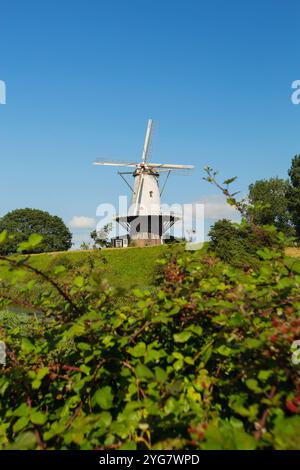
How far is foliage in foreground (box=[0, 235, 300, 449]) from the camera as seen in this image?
127 cm

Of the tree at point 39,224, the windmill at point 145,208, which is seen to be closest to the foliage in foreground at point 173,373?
the windmill at point 145,208

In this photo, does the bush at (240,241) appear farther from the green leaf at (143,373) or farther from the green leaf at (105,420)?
the green leaf at (105,420)

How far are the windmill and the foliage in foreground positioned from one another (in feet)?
116

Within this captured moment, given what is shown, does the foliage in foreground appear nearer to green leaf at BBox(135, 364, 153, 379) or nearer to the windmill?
green leaf at BBox(135, 364, 153, 379)

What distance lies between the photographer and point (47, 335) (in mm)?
1970

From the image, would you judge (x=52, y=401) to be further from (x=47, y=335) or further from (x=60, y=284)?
(x=60, y=284)

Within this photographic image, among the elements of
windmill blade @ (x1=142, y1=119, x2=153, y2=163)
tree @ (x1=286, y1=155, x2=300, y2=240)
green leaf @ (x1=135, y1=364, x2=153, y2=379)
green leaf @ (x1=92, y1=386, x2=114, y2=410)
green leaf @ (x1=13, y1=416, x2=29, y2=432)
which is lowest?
green leaf @ (x1=13, y1=416, x2=29, y2=432)

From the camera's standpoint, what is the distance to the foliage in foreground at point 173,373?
1.27m

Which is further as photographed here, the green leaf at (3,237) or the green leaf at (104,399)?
the green leaf at (3,237)

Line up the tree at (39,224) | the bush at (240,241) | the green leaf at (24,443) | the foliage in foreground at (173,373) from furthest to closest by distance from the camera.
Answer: the tree at (39,224), the bush at (240,241), the foliage in foreground at (173,373), the green leaf at (24,443)

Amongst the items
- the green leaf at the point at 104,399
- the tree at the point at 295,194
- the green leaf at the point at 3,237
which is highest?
the tree at the point at 295,194

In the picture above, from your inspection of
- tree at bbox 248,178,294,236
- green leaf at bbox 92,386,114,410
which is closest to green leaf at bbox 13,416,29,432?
green leaf at bbox 92,386,114,410

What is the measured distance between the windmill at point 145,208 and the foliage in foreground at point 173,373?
Result: 116 ft
